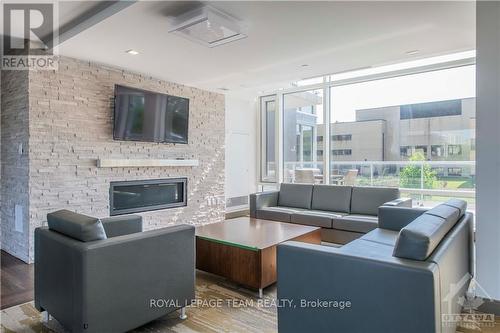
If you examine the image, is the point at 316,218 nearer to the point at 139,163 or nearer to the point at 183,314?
the point at 183,314

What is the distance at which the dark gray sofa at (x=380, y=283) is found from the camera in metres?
1.51

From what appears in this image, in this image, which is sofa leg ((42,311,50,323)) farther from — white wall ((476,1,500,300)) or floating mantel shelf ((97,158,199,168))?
white wall ((476,1,500,300))

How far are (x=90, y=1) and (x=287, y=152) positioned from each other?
485 centimetres

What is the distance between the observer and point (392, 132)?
5.47m

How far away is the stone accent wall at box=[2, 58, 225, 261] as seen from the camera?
3.68 meters

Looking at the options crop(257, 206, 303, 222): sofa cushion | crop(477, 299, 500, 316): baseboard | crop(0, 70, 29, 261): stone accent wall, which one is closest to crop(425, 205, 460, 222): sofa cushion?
crop(477, 299, 500, 316): baseboard

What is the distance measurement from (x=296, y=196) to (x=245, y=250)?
251cm

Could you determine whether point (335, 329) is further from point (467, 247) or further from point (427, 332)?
point (467, 247)

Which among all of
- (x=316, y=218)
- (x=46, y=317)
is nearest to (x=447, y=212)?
(x=316, y=218)

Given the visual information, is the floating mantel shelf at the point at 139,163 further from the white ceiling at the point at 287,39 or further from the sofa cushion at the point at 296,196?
the sofa cushion at the point at 296,196

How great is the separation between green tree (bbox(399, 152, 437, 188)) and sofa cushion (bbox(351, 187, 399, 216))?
106 centimetres

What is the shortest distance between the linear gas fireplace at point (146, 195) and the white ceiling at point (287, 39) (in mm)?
1606

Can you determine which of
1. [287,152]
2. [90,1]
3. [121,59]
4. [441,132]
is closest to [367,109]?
[441,132]

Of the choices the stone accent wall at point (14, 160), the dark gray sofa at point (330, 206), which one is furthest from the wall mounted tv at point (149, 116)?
the dark gray sofa at point (330, 206)
